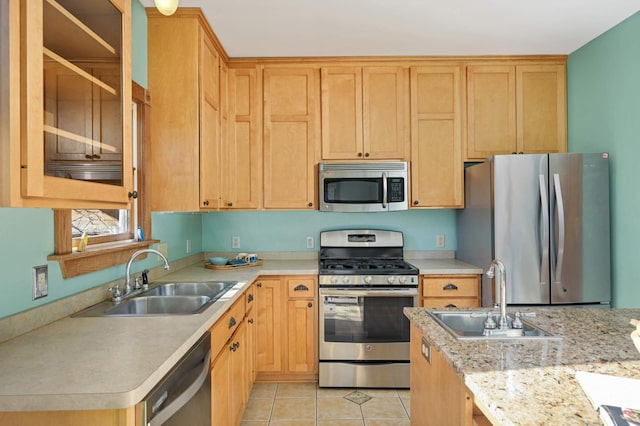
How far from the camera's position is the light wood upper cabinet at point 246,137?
328 cm

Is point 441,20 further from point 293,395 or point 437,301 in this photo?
point 293,395

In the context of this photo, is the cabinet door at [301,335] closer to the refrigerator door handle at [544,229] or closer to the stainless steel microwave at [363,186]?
the stainless steel microwave at [363,186]

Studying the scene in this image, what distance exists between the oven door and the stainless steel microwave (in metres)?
0.68

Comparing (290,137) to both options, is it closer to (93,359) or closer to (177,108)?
(177,108)

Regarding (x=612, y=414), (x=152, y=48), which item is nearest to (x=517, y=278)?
(x=612, y=414)

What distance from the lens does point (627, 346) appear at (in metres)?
1.30

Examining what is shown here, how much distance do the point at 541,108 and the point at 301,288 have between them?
2438 mm

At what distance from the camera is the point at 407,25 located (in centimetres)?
270

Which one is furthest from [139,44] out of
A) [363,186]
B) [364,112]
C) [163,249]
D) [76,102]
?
[363,186]

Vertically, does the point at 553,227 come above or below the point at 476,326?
above

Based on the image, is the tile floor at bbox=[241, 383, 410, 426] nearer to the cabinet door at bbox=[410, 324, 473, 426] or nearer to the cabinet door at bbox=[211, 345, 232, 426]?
the cabinet door at bbox=[211, 345, 232, 426]

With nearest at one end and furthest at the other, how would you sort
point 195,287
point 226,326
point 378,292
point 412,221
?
point 226,326, point 195,287, point 378,292, point 412,221

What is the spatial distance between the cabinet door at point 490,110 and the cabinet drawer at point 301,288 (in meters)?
1.65

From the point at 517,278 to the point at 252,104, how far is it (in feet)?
7.91
